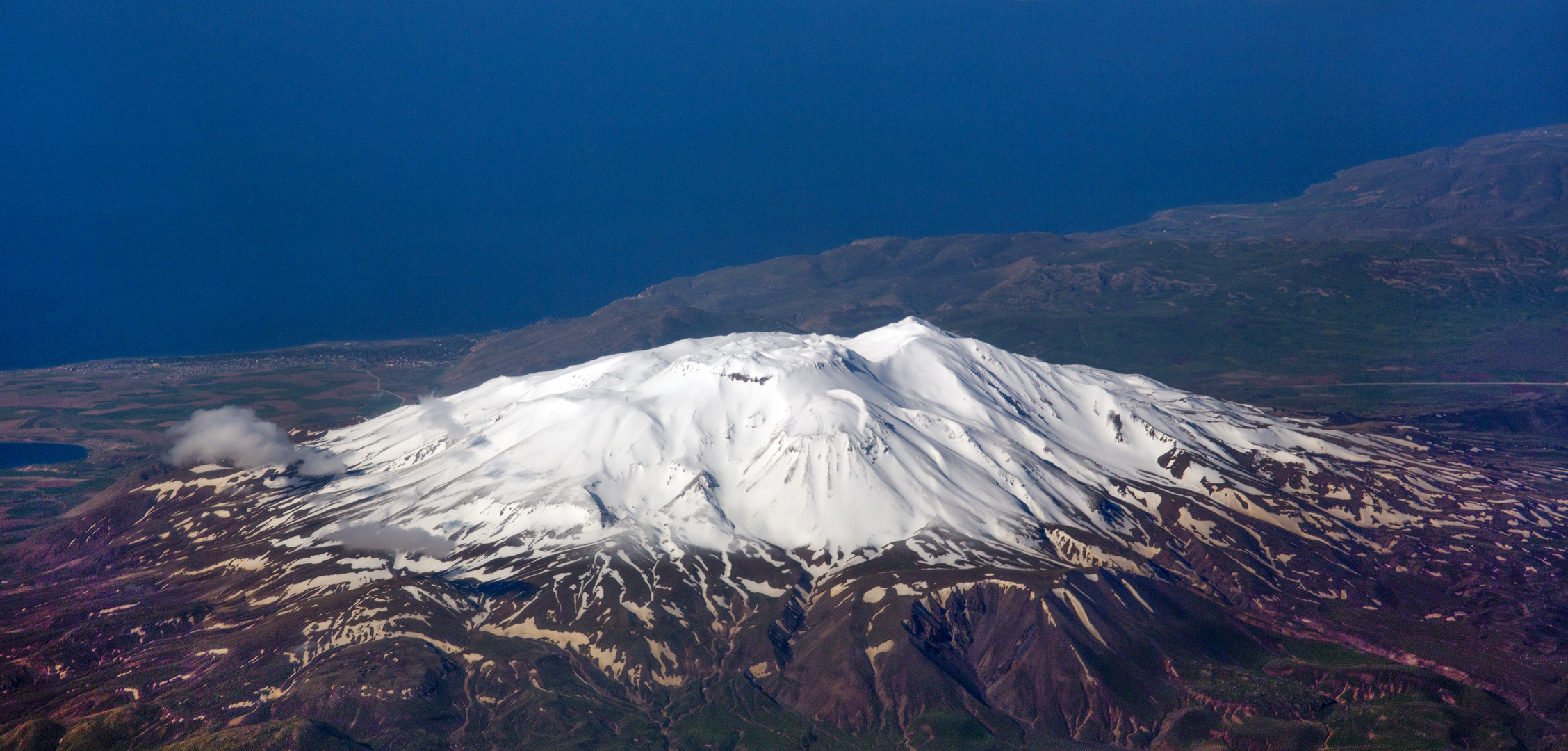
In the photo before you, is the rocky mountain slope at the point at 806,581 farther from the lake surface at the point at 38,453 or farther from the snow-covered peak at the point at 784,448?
the lake surface at the point at 38,453

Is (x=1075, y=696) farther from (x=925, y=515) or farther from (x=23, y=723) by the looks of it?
(x=23, y=723)

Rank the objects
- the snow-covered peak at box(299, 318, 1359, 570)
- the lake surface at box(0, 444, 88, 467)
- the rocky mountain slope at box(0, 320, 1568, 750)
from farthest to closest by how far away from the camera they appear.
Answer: the lake surface at box(0, 444, 88, 467) → the snow-covered peak at box(299, 318, 1359, 570) → the rocky mountain slope at box(0, 320, 1568, 750)

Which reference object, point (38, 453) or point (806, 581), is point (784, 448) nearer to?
point (806, 581)

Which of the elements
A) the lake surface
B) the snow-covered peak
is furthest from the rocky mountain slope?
the lake surface

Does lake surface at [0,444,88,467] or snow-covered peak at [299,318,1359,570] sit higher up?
lake surface at [0,444,88,467]

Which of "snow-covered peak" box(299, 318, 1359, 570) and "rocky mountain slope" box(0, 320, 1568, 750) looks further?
"snow-covered peak" box(299, 318, 1359, 570)

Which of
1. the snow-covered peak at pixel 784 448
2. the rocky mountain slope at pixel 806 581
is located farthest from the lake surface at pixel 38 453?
the snow-covered peak at pixel 784 448

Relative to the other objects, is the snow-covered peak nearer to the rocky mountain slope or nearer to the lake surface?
the rocky mountain slope

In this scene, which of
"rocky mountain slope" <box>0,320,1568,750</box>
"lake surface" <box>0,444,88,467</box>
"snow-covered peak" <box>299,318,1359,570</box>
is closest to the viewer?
"rocky mountain slope" <box>0,320,1568,750</box>
